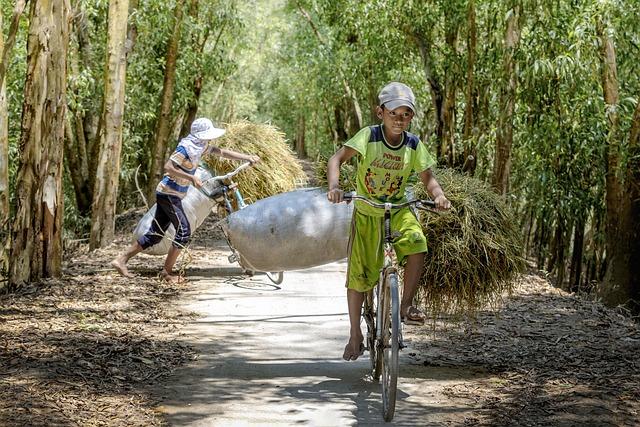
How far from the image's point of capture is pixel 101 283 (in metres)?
10.8

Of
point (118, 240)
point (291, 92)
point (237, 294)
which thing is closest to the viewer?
point (237, 294)

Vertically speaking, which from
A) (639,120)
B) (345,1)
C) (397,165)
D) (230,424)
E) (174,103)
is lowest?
(230,424)

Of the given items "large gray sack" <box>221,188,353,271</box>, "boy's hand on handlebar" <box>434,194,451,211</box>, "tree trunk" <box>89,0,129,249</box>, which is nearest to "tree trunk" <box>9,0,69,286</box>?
"large gray sack" <box>221,188,353,271</box>

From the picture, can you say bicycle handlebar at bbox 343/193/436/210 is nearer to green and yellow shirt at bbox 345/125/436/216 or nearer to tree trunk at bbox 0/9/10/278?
green and yellow shirt at bbox 345/125/436/216

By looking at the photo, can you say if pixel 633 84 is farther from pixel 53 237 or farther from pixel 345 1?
pixel 345 1

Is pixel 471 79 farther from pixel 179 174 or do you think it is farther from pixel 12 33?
pixel 12 33

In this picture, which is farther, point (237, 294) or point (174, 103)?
point (174, 103)

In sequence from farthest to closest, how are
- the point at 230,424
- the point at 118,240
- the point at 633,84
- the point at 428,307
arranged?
the point at 118,240, the point at 633,84, the point at 428,307, the point at 230,424

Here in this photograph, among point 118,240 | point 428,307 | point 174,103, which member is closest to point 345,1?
point 174,103

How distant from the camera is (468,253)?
702cm

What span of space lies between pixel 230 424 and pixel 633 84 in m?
10.8

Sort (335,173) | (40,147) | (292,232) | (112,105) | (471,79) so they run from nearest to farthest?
(335,173) < (292,232) < (40,147) < (112,105) < (471,79)

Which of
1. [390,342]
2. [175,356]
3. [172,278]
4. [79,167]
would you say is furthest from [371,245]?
[79,167]

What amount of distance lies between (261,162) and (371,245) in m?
6.82
